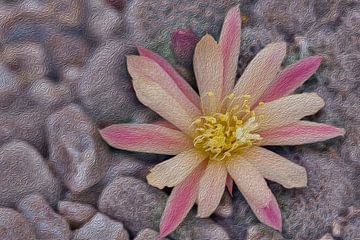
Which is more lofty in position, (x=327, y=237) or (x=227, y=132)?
(x=227, y=132)

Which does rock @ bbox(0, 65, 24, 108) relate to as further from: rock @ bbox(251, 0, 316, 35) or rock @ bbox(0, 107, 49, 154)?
rock @ bbox(251, 0, 316, 35)

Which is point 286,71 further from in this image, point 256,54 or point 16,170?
point 16,170

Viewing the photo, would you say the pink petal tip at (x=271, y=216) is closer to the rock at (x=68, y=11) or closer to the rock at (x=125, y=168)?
the rock at (x=125, y=168)

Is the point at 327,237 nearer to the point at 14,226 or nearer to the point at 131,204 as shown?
the point at 131,204

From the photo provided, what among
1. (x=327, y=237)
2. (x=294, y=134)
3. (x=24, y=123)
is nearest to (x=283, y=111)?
(x=294, y=134)

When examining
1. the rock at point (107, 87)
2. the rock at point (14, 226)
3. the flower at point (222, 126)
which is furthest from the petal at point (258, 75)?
the rock at point (14, 226)

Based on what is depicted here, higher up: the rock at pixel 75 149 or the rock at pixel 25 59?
the rock at pixel 25 59
